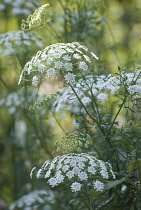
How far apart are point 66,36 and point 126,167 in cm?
115

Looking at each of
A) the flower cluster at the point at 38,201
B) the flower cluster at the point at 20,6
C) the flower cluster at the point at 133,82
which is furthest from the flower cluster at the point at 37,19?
the flower cluster at the point at 38,201

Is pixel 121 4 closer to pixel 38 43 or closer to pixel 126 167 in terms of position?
pixel 38 43

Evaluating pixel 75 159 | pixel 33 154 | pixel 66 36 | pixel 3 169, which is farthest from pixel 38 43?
pixel 3 169

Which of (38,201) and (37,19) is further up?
(37,19)

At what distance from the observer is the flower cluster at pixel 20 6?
2.59 metres

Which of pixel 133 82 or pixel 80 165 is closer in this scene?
pixel 80 165

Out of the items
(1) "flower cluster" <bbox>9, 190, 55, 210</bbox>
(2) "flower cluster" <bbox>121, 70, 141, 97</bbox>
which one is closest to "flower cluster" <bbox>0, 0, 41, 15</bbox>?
(2) "flower cluster" <bbox>121, 70, 141, 97</bbox>

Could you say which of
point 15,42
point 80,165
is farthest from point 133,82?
point 15,42

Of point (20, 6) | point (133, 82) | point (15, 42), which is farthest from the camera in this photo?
point (20, 6)

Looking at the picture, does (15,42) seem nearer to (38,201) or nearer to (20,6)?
(20,6)

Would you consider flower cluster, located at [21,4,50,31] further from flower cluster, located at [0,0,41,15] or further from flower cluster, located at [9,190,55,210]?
flower cluster, located at [9,190,55,210]

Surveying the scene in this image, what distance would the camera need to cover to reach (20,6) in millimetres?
2674

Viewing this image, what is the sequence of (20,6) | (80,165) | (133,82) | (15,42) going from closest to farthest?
(80,165) → (133,82) → (15,42) → (20,6)

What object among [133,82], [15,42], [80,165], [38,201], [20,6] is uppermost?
[20,6]
